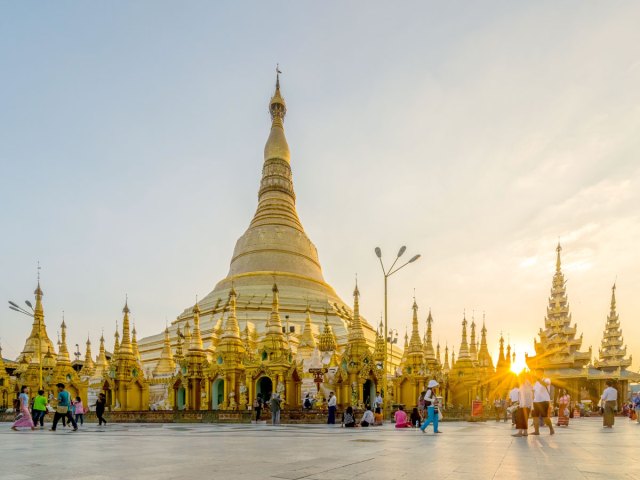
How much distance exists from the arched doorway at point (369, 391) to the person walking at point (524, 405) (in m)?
19.1

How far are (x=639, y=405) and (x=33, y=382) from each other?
48308mm

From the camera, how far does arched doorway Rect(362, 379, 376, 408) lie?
32.8 metres

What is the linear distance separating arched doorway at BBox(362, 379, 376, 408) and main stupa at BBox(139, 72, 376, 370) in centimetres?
1510

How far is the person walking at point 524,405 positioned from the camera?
537 inches

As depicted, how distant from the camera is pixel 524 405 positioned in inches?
549

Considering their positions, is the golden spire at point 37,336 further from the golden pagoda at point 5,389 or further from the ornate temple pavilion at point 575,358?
the ornate temple pavilion at point 575,358

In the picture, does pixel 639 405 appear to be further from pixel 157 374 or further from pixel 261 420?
pixel 157 374

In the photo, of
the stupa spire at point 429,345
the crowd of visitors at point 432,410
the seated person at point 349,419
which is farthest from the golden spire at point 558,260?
the seated person at point 349,419

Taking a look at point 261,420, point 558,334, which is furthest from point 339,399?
point 558,334

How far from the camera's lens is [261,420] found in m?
25.6

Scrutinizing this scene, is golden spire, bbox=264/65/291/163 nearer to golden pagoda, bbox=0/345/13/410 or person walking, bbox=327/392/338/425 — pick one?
golden pagoda, bbox=0/345/13/410

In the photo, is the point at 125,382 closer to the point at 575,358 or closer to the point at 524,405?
the point at 524,405

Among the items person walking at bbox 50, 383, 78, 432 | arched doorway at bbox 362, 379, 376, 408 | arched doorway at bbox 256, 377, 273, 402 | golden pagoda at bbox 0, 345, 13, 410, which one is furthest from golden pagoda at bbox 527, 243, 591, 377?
golden pagoda at bbox 0, 345, 13, 410

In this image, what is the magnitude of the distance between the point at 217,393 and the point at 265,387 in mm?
4228
